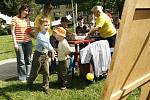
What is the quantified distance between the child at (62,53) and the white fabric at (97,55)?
0.32m

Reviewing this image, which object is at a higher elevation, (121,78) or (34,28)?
(121,78)

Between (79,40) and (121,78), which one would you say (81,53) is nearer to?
(79,40)

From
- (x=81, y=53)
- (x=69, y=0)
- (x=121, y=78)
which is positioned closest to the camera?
(x=121, y=78)

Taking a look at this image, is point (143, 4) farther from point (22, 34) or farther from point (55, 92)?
point (22, 34)

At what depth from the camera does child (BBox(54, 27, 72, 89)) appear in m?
6.17

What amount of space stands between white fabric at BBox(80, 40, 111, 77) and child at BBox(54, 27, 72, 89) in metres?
0.32

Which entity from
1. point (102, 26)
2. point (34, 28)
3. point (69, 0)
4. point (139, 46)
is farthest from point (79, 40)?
point (139, 46)

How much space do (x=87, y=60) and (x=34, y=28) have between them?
130 cm

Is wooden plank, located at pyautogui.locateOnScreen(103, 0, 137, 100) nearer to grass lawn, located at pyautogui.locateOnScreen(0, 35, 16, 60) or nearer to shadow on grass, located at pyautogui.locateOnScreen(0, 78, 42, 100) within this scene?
shadow on grass, located at pyautogui.locateOnScreen(0, 78, 42, 100)

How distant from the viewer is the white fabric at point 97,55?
6.37 metres

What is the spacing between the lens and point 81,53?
638 centimetres

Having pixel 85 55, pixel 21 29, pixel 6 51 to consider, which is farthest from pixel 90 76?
pixel 6 51

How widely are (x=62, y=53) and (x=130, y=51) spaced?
13.9 ft

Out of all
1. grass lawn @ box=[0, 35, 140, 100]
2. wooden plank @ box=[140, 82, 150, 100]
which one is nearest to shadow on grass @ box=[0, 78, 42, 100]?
grass lawn @ box=[0, 35, 140, 100]
